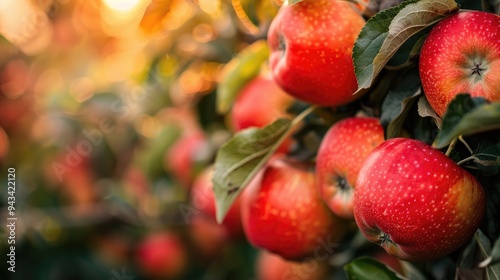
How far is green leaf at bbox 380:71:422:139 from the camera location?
0.68 m

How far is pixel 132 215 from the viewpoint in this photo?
4.96 ft

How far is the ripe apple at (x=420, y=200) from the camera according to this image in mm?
587

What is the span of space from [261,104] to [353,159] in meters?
0.29

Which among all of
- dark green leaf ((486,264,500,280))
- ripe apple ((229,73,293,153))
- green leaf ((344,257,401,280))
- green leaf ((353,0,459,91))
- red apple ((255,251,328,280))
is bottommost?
red apple ((255,251,328,280))

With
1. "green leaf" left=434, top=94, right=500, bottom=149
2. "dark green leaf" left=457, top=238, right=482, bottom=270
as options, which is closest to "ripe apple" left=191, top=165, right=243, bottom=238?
"dark green leaf" left=457, top=238, right=482, bottom=270

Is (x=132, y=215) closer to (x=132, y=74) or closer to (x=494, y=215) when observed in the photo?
(x=132, y=74)

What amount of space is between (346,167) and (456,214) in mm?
169

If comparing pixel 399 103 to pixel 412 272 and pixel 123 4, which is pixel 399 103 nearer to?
pixel 412 272

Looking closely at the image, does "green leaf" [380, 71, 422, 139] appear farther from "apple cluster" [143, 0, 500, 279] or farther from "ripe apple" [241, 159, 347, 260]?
"ripe apple" [241, 159, 347, 260]

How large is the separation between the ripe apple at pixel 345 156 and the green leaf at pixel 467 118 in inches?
6.3

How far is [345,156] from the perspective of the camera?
738mm

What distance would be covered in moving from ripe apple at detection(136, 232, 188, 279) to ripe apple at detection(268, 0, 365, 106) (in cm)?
85

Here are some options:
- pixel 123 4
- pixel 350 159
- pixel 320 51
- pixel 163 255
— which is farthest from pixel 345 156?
pixel 123 4

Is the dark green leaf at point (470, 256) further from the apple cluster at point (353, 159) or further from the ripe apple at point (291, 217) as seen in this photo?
the ripe apple at point (291, 217)
